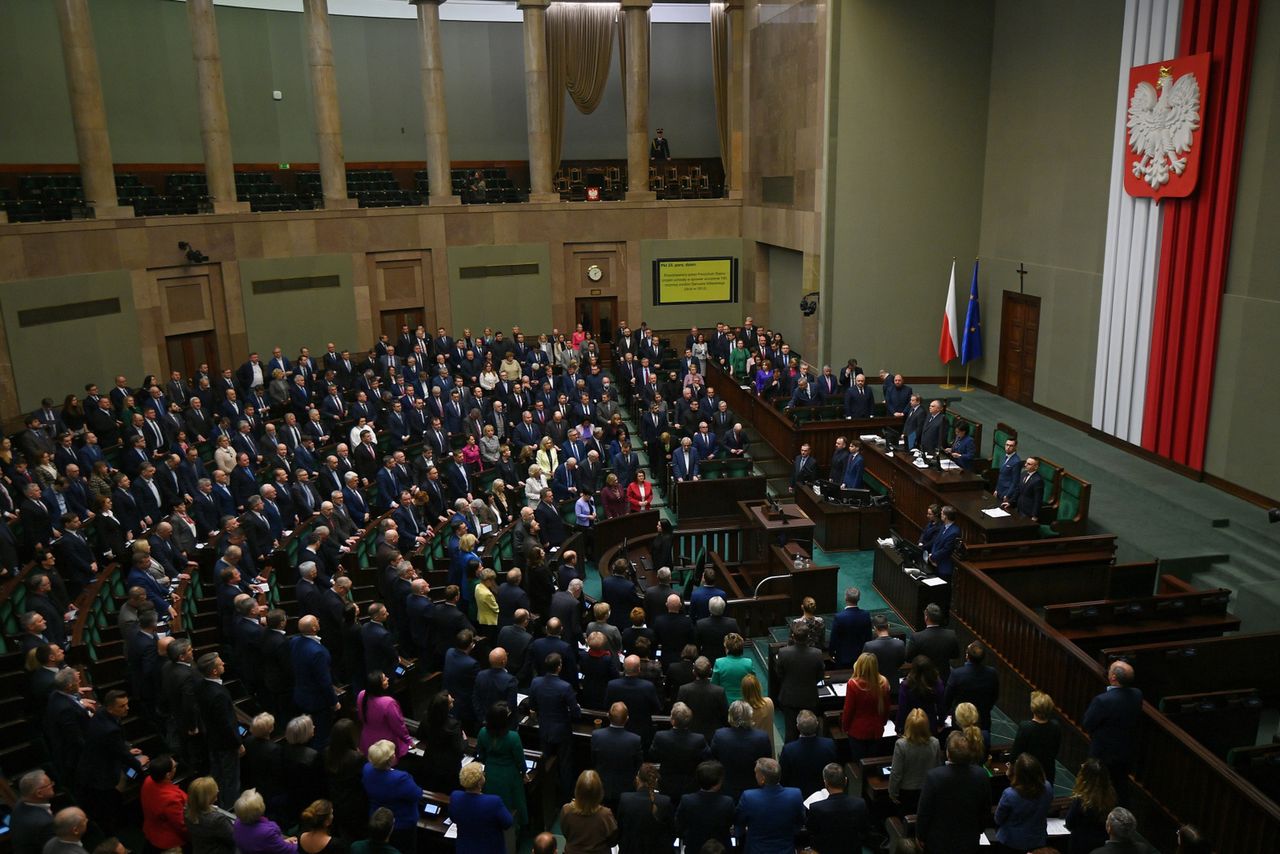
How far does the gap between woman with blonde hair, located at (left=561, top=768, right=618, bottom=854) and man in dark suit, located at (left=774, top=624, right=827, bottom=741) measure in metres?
2.32

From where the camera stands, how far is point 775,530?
10.7m

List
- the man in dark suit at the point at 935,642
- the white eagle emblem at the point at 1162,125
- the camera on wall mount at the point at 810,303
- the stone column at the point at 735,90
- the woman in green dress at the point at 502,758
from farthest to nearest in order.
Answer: the stone column at the point at 735,90 → the camera on wall mount at the point at 810,303 → the white eagle emblem at the point at 1162,125 → the man in dark suit at the point at 935,642 → the woman in green dress at the point at 502,758

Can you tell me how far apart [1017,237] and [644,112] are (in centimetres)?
916

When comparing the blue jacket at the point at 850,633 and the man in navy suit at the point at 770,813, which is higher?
the man in navy suit at the point at 770,813

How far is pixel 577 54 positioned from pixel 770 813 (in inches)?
804

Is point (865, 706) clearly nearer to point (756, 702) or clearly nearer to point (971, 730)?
point (756, 702)

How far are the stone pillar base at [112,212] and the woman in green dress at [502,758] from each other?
45.8ft

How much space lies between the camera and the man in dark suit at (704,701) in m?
6.27

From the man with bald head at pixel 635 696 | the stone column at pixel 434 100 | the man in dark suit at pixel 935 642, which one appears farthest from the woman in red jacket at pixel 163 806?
the stone column at pixel 434 100

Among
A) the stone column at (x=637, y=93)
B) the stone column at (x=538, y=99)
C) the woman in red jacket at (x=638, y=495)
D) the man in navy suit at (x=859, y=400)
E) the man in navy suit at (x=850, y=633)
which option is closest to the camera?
the man in navy suit at (x=850, y=633)

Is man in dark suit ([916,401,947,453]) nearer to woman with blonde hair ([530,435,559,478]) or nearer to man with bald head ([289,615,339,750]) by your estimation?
woman with blonde hair ([530,435,559,478])

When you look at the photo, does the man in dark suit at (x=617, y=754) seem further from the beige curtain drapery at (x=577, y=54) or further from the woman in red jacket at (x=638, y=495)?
the beige curtain drapery at (x=577, y=54)

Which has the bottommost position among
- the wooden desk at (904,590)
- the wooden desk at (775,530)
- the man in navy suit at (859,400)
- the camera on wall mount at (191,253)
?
the wooden desk at (904,590)

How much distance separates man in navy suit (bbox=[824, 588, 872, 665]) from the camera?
777 cm
